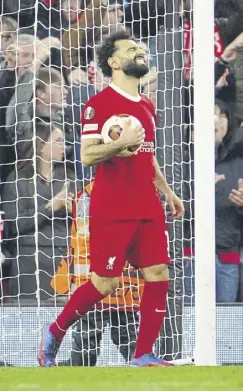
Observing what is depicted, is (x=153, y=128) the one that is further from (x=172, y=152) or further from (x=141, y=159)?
(x=172, y=152)

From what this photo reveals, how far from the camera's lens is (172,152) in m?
7.89

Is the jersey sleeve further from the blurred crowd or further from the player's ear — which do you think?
the blurred crowd

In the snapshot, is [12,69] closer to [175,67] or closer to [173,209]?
[175,67]

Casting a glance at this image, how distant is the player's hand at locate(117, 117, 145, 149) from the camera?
6.46 metres

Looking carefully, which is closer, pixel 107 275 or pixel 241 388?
pixel 241 388

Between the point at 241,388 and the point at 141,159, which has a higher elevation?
the point at 141,159

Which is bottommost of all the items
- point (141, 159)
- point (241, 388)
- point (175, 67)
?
point (241, 388)

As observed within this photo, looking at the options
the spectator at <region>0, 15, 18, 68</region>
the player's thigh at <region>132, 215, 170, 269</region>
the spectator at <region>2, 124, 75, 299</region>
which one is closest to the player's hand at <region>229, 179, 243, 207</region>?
the spectator at <region>2, 124, 75, 299</region>

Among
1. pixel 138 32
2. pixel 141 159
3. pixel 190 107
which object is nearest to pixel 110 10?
pixel 138 32

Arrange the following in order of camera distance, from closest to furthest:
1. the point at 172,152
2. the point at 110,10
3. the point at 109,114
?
the point at 109,114 < the point at 172,152 < the point at 110,10

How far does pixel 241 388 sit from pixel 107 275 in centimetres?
157

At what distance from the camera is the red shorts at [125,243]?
21.8 feet

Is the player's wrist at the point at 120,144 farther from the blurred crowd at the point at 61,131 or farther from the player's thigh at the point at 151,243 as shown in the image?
the blurred crowd at the point at 61,131

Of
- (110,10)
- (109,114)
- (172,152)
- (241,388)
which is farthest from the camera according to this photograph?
(110,10)
